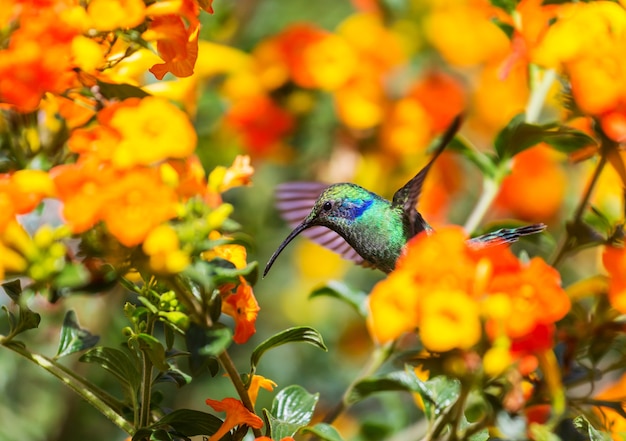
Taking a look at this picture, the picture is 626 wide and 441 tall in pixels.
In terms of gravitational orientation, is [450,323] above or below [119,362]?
above

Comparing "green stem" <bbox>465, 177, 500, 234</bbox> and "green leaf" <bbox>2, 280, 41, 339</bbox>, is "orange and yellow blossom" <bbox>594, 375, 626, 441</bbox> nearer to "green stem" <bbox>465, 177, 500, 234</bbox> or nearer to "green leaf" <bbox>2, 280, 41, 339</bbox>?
"green stem" <bbox>465, 177, 500, 234</bbox>

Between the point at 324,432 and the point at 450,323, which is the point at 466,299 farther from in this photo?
the point at 324,432

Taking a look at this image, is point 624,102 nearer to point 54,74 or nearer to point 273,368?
point 54,74

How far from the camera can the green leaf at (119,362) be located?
1188 millimetres

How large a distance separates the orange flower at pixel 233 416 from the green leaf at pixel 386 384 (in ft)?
0.86

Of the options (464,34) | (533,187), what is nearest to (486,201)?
(533,187)

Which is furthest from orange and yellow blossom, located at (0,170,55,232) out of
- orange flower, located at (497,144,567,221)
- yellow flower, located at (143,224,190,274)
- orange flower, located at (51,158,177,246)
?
orange flower, located at (497,144,567,221)

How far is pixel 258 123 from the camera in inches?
93.9

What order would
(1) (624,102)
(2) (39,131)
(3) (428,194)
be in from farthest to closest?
(3) (428,194) → (2) (39,131) → (1) (624,102)

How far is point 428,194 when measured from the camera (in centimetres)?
254

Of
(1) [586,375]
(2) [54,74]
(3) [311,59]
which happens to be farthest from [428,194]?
(2) [54,74]

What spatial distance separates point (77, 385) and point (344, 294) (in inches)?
22.4

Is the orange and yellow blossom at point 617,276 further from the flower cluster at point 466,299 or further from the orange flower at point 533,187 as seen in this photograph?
the orange flower at point 533,187

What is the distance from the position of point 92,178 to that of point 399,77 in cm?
183
